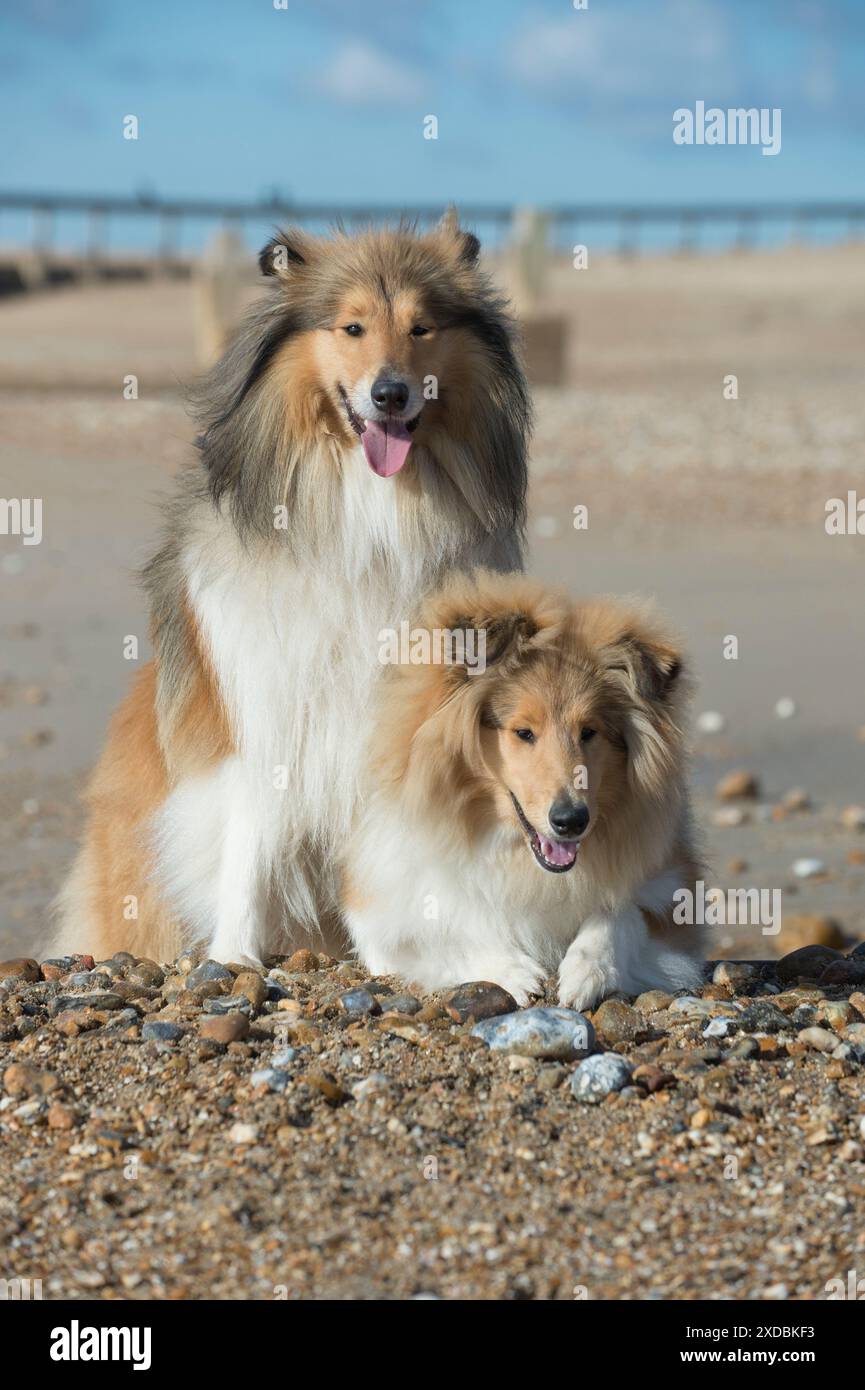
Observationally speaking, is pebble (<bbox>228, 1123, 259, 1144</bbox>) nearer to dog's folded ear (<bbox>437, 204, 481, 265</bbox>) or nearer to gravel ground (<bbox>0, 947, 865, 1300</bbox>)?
gravel ground (<bbox>0, 947, 865, 1300</bbox>)

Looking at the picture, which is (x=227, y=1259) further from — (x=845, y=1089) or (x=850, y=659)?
(x=850, y=659)

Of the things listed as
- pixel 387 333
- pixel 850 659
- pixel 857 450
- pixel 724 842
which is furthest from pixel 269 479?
pixel 857 450

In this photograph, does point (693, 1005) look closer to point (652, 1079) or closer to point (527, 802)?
point (652, 1079)

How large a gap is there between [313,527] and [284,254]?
839 millimetres

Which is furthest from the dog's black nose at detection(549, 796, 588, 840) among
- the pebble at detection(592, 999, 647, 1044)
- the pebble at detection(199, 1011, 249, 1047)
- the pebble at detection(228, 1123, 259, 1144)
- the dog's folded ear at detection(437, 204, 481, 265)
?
the dog's folded ear at detection(437, 204, 481, 265)

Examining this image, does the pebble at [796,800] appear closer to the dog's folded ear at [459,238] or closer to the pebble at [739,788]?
the pebble at [739,788]

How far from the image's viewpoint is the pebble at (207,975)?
17.0ft

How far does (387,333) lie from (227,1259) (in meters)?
2.61

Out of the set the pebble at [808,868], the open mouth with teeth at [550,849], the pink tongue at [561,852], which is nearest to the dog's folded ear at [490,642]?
the open mouth with teeth at [550,849]

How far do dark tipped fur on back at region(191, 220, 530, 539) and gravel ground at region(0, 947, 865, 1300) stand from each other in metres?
1.45

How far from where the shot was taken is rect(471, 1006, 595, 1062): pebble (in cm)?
460

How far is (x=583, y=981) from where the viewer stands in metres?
4.96

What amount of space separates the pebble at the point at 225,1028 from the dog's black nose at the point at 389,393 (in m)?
1.74
